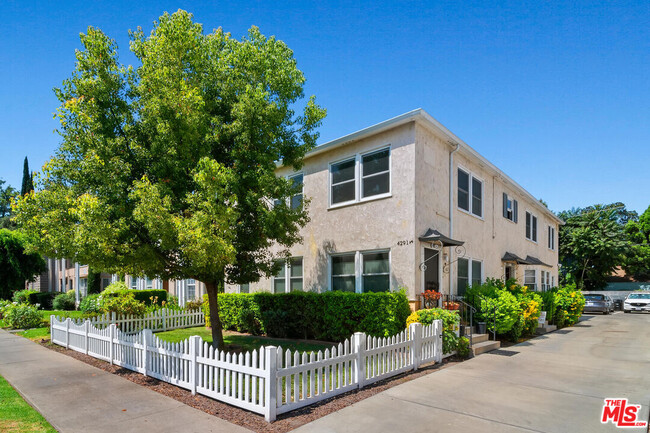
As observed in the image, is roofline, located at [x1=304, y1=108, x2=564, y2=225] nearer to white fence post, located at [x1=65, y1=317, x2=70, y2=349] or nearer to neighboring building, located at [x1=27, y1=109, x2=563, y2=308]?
neighboring building, located at [x1=27, y1=109, x2=563, y2=308]

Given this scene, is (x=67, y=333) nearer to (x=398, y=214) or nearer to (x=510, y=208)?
(x=398, y=214)

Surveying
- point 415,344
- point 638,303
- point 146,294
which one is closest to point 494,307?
point 415,344

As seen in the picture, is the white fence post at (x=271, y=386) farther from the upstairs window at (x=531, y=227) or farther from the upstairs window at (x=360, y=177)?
the upstairs window at (x=531, y=227)

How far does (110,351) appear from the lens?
31.9 ft

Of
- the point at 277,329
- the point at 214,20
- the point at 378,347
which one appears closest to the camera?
the point at 378,347

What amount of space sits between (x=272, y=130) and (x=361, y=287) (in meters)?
5.50

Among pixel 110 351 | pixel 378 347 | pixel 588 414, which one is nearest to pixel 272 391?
pixel 378 347

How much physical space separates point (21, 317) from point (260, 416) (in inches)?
616

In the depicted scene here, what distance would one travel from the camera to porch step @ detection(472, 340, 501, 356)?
10562mm

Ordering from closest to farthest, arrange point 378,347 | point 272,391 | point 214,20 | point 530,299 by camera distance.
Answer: point 272,391 < point 378,347 < point 214,20 < point 530,299

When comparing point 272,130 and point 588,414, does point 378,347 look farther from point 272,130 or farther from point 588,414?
point 272,130

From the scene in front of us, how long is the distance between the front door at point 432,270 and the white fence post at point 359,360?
4931 mm

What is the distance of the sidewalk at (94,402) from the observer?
18.4 ft

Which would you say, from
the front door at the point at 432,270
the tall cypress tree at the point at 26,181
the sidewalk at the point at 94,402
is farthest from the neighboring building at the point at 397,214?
the tall cypress tree at the point at 26,181
